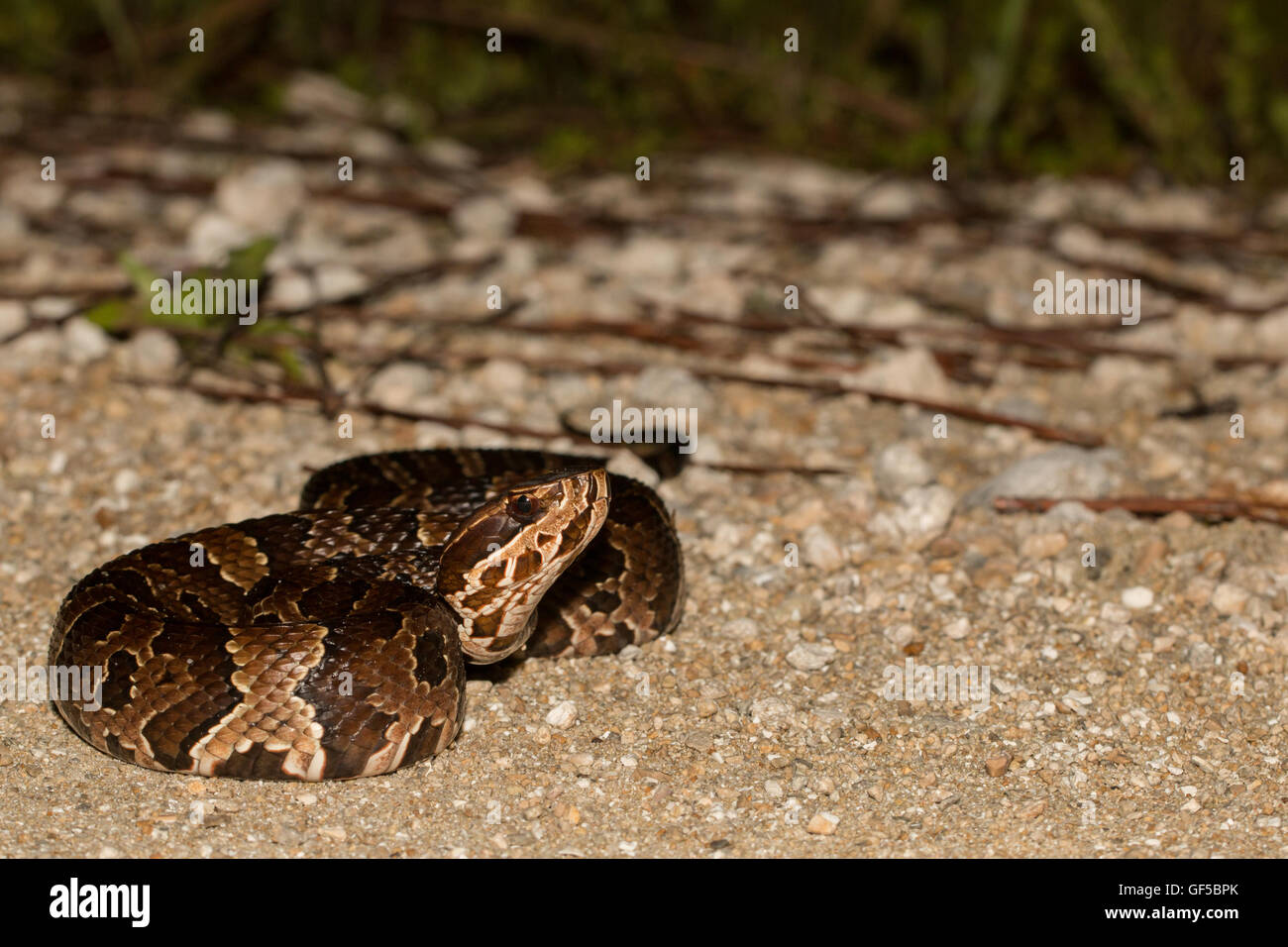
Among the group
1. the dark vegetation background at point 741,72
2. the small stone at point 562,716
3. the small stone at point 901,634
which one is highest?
the dark vegetation background at point 741,72

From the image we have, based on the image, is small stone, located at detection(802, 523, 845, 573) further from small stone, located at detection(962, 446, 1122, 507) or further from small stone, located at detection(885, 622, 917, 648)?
small stone, located at detection(962, 446, 1122, 507)

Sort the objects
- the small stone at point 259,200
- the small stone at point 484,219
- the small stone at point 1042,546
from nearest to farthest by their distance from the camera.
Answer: the small stone at point 1042,546, the small stone at point 259,200, the small stone at point 484,219

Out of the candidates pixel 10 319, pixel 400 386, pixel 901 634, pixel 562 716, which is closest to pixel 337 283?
pixel 400 386

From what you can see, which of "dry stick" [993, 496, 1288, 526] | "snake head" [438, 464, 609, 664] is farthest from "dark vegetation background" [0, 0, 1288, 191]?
"snake head" [438, 464, 609, 664]

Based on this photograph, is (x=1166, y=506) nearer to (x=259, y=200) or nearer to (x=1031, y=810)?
(x=1031, y=810)

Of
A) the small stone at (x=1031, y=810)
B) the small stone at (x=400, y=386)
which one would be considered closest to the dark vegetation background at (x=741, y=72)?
the small stone at (x=400, y=386)

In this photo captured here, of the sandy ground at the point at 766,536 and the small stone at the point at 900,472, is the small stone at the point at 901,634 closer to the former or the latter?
the sandy ground at the point at 766,536
